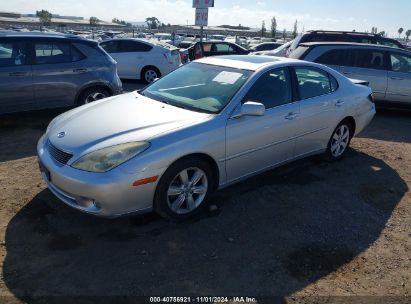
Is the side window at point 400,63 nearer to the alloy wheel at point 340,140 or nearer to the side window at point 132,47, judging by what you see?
the alloy wheel at point 340,140

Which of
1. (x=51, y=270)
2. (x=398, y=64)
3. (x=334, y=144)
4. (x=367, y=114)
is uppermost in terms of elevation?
(x=398, y=64)

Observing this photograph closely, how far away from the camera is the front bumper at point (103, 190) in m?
3.26

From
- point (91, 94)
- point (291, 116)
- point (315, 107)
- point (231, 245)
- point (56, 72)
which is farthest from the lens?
point (91, 94)

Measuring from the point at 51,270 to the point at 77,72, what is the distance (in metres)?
4.74

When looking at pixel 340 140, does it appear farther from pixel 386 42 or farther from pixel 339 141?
pixel 386 42

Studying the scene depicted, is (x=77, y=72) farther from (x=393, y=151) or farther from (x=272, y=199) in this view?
(x=393, y=151)

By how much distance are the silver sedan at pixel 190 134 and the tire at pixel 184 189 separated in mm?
10

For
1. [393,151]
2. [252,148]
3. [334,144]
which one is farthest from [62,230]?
[393,151]

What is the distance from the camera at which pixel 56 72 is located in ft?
22.2

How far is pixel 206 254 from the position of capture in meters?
3.36

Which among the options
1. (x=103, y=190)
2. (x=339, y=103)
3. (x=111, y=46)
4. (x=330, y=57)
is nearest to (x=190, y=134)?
(x=103, y=190)

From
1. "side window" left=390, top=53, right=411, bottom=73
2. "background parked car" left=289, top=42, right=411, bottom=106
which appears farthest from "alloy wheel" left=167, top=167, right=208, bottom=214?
"side window" left=390, top=53, right=411, bottom=73

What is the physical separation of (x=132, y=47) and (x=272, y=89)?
28.9 feet

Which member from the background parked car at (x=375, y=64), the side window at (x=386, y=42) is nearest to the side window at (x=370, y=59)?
the background parked car at (x=375, y=64)
